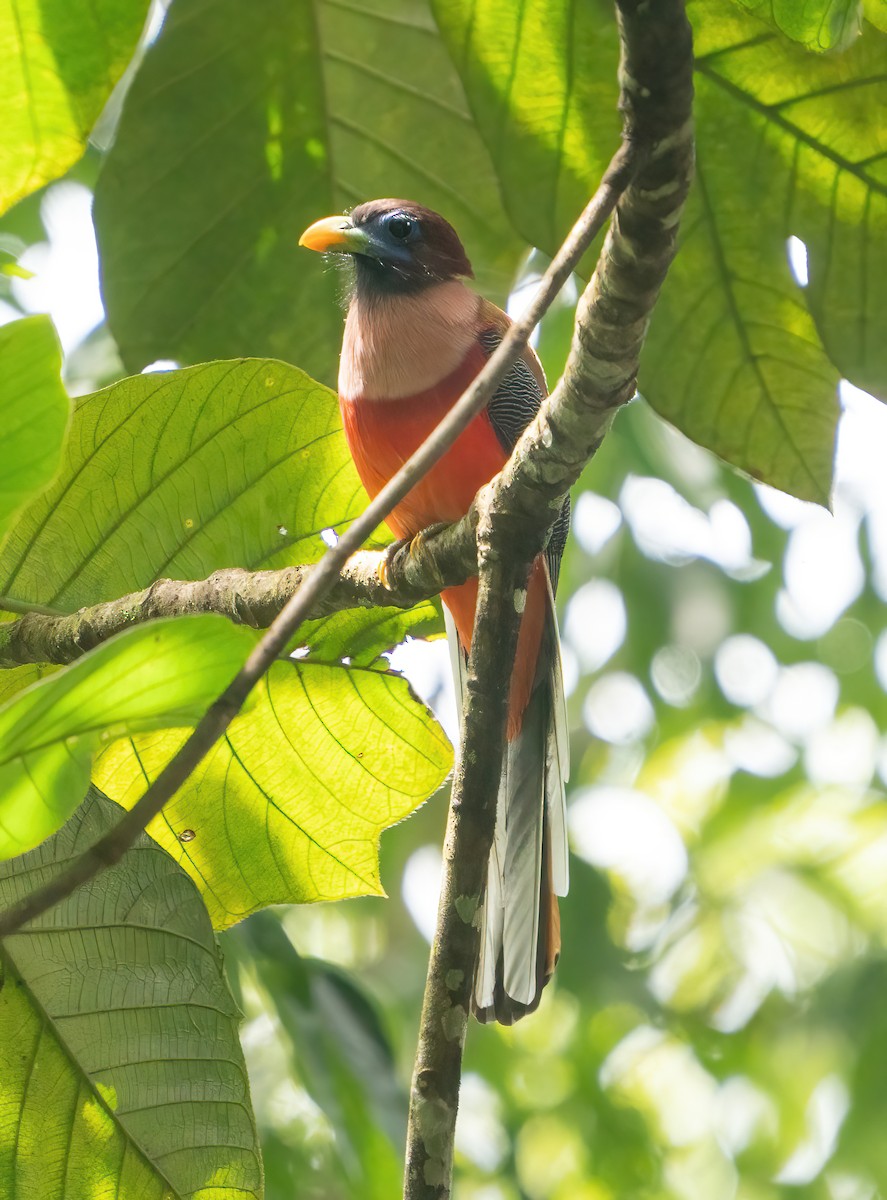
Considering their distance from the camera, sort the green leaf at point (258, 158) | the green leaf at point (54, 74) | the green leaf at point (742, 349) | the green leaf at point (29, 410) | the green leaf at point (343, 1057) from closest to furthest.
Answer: the green leaf at point (29, 410)
the green leaf at point (54, 74)
the green leaf at point (742, 349)
the green leaf at point (258, 158)
the green leaf at point (343, 1057)

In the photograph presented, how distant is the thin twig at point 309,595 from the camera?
3.01 feet

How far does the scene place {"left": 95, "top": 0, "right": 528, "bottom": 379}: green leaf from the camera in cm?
223

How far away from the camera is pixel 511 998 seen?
2062mm

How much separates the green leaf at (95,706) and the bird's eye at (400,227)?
5.79 ft

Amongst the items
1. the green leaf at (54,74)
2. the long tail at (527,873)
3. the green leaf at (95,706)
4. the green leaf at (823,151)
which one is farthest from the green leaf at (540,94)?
the green leaf at (95,706)

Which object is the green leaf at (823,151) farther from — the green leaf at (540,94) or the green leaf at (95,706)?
the green leaf at (95,706)

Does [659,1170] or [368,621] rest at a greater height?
[368,621]

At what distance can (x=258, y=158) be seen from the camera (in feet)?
7.54

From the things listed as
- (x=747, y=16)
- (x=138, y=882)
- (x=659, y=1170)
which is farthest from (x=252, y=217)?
(x=659, y=1170)

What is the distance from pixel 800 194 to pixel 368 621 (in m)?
0.84

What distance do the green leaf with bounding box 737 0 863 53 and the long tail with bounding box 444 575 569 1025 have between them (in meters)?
0.96

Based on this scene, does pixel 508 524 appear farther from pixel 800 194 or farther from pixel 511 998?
pixel 511 998

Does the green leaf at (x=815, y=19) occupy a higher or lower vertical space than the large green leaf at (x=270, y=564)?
higher

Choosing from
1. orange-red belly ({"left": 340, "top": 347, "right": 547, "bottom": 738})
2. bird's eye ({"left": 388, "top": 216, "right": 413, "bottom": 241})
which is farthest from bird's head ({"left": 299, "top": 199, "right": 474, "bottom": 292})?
orange-red belly ({"left": 340, "top": 347, "right": 547, "bottom": 738})
